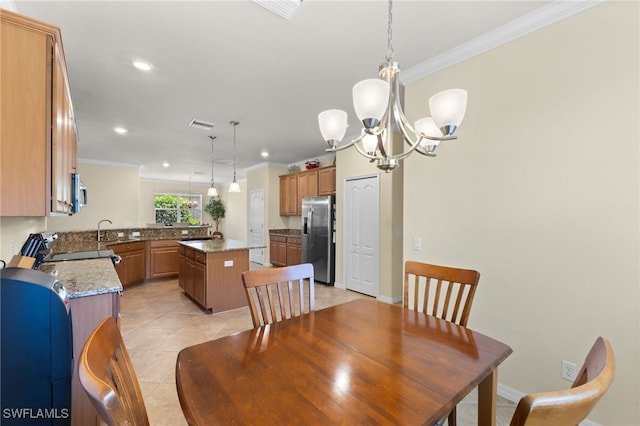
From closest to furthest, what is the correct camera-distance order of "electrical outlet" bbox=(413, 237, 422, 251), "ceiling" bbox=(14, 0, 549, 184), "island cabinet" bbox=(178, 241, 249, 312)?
"ceiling" bbox=(14, 0, 549, 184)
"electrical outlet" bbox=(413, 237, 422, 251)
"island cabinet" bbox=(178, 241, 249, 312)

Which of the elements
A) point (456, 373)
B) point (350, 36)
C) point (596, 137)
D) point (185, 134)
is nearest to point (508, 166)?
point (596, 137)

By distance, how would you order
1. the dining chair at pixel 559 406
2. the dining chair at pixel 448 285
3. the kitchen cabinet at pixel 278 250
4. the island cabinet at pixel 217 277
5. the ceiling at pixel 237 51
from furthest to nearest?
the kitchen cabinet at pixel 278 250
the island cabinet at pixel 217 277
the ceiling at pixel 237 51
the dining chair at pixel 448 285
the dining chair at pixel 559 406

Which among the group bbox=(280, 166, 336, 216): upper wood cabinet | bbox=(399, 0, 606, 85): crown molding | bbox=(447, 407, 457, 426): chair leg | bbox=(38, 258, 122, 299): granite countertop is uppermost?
bbox=(399, 0, 606, 85): crown molding

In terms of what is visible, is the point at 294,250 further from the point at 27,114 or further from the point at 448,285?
the point at 27,114

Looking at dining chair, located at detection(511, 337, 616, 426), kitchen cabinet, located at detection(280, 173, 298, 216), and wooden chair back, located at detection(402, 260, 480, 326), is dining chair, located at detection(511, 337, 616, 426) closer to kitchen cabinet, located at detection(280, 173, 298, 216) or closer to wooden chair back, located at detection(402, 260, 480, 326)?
wooden chair back, located at detection(402, 260, 480, 326)

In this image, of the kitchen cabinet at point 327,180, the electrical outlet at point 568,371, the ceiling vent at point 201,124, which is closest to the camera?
the electrical outlet at point 568,371

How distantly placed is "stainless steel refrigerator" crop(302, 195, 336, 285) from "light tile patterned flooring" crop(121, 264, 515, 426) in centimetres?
37

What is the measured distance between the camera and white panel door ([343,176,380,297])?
436cm

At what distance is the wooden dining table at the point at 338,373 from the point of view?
81cm

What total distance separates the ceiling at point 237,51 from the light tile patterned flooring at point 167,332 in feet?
8.65

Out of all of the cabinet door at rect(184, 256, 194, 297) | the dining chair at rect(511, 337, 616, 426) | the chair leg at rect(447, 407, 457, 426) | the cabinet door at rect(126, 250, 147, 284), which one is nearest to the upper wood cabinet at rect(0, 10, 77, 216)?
the dining chair at rect(511, 337, 616, 426)

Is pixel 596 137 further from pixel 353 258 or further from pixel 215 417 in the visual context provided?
pixel 353 258

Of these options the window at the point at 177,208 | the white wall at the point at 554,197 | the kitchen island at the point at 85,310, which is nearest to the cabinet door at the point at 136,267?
the kitchen island at the point at 85,310

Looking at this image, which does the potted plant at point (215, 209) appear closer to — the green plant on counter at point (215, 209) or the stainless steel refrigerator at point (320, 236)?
the green plant on counter at point (215, 209)
